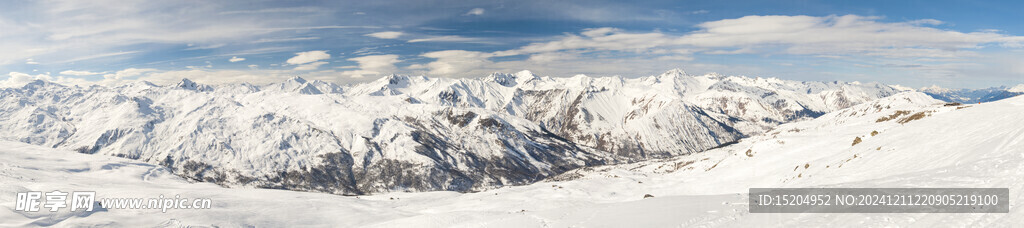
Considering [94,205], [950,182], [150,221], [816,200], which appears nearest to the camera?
[950,182]

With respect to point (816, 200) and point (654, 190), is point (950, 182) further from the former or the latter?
point (654, 190)

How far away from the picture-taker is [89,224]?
31.0 meters

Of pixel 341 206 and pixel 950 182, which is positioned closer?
pixel 950 182

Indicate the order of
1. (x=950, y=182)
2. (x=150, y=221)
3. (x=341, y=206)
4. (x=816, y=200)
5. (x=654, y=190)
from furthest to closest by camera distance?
1. (x=654, y=190)
2. (x=341, y=206)
3. (x=150, y=221)
4. (x=816, y=200)
5. (x=950, y=182)

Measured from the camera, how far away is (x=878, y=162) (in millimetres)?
30578

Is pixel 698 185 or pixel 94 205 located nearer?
pixel 94 205

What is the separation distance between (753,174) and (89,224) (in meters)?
74.6

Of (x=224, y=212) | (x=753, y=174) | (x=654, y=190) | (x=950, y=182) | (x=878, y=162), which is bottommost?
(x=654, y=190)

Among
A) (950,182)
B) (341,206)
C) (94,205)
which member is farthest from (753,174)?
(94,205)

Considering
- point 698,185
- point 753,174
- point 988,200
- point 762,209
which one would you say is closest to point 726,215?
point 762,209

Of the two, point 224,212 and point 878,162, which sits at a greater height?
point 878,162

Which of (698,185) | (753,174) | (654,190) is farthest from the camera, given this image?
A: (654,190)

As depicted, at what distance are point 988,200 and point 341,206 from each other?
55.1m

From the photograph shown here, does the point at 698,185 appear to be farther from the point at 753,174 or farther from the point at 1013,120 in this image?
the point at 1013,120
